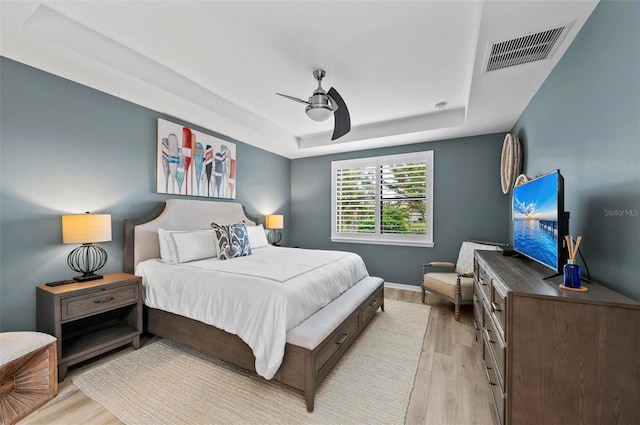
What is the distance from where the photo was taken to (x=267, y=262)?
2.86 metres

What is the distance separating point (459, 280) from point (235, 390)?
9.18ft

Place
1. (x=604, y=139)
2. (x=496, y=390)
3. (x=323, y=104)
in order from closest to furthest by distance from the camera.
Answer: (x=604, y=139) → (x=496, y=390) → (x=323, y=104)

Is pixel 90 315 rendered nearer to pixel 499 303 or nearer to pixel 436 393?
pixel 436 393

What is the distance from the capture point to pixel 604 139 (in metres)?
1.47

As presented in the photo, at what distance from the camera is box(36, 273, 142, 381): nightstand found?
207 centimetres

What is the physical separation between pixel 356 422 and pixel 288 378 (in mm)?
526

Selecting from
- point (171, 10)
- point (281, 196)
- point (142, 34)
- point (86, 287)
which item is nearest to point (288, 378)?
point (86, 287)

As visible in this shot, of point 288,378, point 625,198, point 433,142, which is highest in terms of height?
point 433,142

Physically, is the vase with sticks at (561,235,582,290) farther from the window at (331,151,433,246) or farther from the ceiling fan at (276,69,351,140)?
the window at (331,151,433,246)

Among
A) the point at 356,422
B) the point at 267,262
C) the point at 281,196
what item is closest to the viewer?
the point at 356,422

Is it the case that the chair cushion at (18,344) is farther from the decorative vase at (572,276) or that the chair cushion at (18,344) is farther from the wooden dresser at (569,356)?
the decorative vase at (572,276)

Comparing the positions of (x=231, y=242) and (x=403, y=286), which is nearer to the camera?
(x=231, y=242)

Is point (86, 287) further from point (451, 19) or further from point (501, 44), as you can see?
point (501, 44)

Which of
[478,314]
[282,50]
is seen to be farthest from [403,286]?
[282,50]
